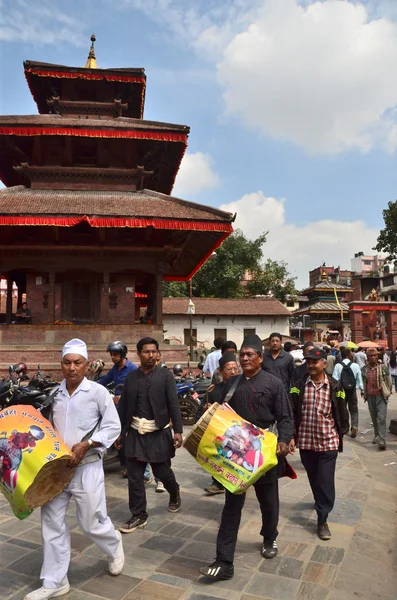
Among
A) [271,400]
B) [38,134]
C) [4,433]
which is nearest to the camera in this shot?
[4,433]

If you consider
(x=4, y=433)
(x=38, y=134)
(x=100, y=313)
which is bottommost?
(x=4, y=433)

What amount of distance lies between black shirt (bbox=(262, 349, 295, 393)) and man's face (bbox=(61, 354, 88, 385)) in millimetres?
3827

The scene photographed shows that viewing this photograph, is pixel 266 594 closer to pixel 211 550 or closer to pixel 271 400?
pixel 211 550

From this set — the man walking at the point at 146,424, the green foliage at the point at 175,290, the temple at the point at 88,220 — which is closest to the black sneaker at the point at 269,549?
the man walking at the point at 146,424

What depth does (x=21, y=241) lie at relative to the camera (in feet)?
49.3

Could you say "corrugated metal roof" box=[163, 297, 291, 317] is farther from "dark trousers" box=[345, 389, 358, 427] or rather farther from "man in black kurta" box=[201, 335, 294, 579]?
"man in black kurta" box=[201, 335, 294, 579]

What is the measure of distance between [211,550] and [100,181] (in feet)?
47.7

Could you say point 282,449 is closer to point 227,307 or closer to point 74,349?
point 74,349

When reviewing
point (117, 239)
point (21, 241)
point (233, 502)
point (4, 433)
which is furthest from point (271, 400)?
point (21, 241)

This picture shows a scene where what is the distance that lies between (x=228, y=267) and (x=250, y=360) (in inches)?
1482

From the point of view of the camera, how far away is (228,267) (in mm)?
41094

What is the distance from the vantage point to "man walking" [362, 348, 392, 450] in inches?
304

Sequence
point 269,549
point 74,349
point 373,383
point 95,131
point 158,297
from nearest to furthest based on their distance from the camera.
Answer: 1. point 74,349
2. point 269,549
3. point 373,383
4. point 95,131
5. point 158,297

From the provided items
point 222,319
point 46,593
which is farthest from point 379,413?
point 222,319
